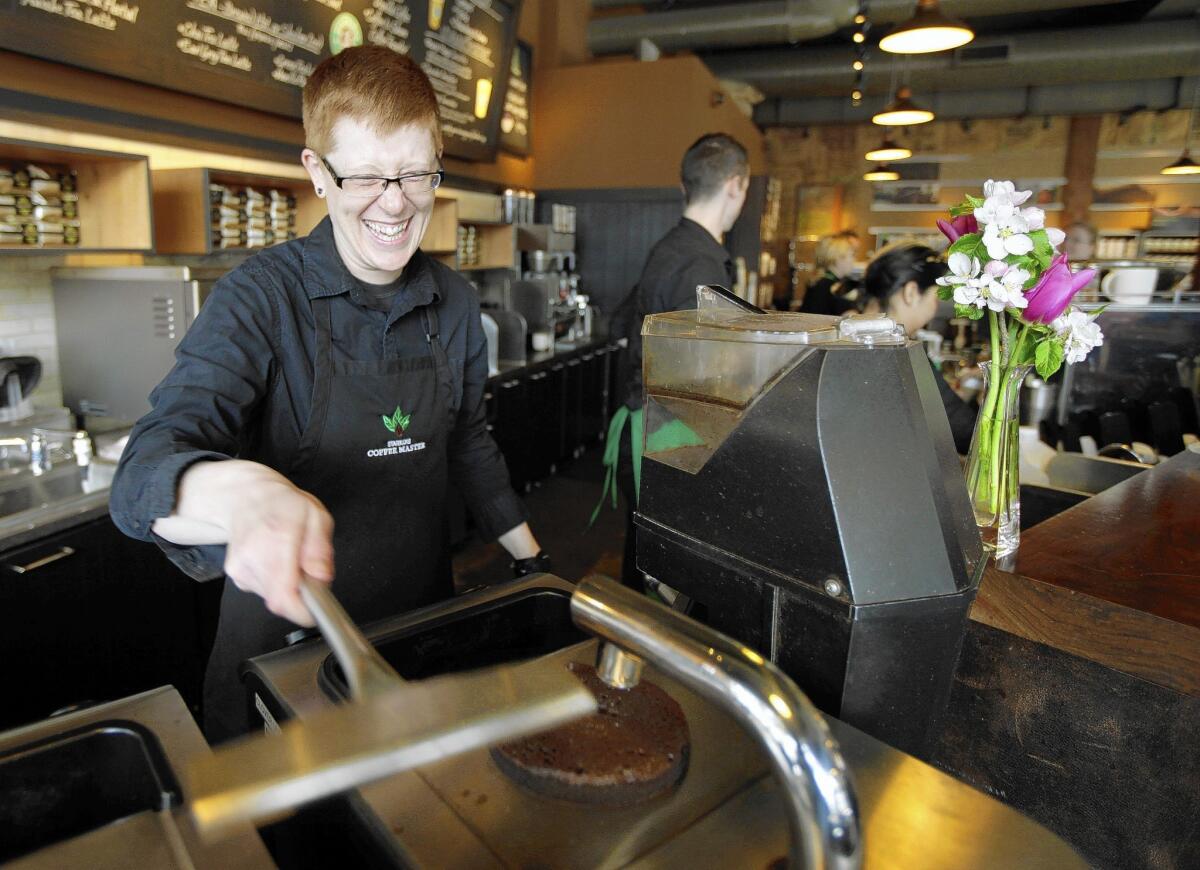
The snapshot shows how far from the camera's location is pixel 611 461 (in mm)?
2828

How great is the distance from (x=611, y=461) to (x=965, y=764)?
73.7 inches

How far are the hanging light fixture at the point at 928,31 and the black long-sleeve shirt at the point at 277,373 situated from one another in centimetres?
344

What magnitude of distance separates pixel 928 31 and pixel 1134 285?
1613mm

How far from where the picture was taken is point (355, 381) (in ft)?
4.47

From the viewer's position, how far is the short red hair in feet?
3.87

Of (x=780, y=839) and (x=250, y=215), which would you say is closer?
(x=780, y=839)

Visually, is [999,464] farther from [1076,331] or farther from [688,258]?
[688,258]

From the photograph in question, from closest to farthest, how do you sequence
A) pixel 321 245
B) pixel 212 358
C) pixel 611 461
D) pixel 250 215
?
pixel 212 358 → pixel 321 245 → pixel 611 461 → pixel 250 215

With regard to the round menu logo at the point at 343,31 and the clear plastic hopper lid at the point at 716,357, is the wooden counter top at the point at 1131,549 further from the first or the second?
the round menu logo at the point at 343,31

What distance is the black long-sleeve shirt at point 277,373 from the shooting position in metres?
0.93

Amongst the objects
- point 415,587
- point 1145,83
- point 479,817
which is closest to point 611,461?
point 415,587

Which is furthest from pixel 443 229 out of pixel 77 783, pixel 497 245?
pixel 77 783

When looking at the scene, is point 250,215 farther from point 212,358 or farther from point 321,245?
point 212,358

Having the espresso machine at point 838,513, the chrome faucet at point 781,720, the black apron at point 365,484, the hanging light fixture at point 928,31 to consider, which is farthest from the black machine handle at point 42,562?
the hanging light fixture at point 928,31
